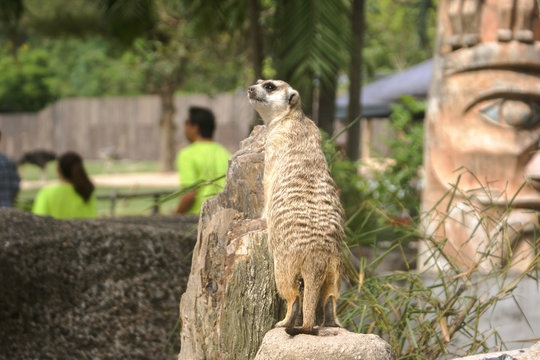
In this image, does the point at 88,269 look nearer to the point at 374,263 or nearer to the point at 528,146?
the point at 374,263

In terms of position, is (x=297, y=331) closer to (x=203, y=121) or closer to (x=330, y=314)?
(x=330, y=314)

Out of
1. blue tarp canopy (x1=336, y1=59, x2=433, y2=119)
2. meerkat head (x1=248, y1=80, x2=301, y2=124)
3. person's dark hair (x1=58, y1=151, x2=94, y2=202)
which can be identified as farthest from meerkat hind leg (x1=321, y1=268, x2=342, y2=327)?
blue tarp canopy (x1=336, y1=59, x2=433, y2=119)

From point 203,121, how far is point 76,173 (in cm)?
122

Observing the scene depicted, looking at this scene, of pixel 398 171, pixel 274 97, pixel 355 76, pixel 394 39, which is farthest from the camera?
pixel 394 39

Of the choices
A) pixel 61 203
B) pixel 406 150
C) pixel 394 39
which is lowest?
pixel 61 203

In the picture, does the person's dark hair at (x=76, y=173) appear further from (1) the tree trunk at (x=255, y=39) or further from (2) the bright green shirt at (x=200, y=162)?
(1) the tree trunk at (x=255, y=39)

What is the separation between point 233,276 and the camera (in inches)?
111

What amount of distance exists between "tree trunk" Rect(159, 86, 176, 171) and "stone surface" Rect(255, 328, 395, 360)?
53.6 feet

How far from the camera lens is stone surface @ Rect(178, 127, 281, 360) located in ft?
9.21

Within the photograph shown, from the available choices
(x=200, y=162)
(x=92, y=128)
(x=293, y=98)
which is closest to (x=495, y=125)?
(x=200, y=162)

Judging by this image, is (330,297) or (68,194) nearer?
(330,297)

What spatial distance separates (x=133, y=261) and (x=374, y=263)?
1697mm

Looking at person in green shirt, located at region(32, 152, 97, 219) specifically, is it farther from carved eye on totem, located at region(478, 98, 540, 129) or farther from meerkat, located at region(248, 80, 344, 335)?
meerkat, located at region(248, 80, 344, 335)

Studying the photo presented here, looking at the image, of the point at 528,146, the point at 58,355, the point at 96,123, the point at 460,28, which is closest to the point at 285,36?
the point at 460,28
